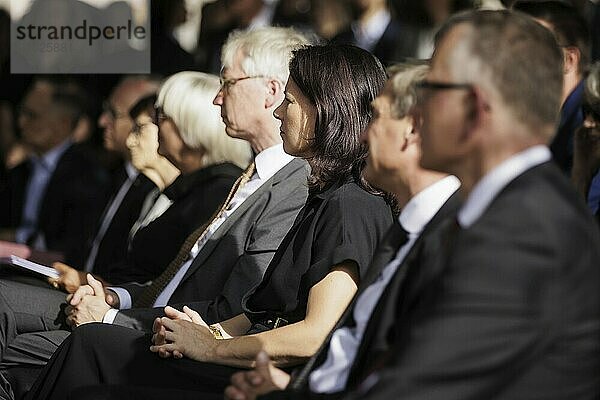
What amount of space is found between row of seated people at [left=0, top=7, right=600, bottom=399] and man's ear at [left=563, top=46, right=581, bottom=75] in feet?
3.78

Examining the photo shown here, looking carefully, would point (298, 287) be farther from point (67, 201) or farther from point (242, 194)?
point (67, 201)

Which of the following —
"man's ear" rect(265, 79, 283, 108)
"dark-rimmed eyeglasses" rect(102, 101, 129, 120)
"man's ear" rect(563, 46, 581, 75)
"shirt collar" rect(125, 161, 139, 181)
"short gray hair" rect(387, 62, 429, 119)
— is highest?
"short gray hair" rect(387, 62, 429, 119)

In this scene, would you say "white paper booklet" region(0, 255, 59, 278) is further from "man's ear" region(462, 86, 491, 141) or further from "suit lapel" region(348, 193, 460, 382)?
"man's ear" region(462, 86, 491, 141)

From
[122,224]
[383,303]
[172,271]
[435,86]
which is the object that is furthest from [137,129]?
[435,86]

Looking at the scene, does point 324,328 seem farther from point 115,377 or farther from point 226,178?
point 226,178

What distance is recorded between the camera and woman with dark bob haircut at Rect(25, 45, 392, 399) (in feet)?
9.86

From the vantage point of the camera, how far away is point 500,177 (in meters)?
2.17

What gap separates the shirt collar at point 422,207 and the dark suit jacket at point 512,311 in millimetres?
447

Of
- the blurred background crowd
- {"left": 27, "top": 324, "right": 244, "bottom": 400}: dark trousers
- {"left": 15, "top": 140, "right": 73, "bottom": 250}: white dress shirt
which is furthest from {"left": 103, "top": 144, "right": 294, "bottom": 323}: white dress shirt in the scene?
{"left": 15, "top": 140, "right": 73, "bottom": 250}: white dress shirt

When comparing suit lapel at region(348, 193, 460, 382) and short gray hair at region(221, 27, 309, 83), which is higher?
short gray hair at region(221, 27, 309, 83)

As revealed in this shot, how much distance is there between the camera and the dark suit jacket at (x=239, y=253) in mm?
3713

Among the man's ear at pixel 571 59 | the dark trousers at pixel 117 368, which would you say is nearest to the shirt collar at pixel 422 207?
the dark trousers at pixel 117 368

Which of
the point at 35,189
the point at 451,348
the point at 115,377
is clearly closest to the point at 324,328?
the point at 115,377

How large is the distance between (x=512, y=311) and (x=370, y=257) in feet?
3.41
